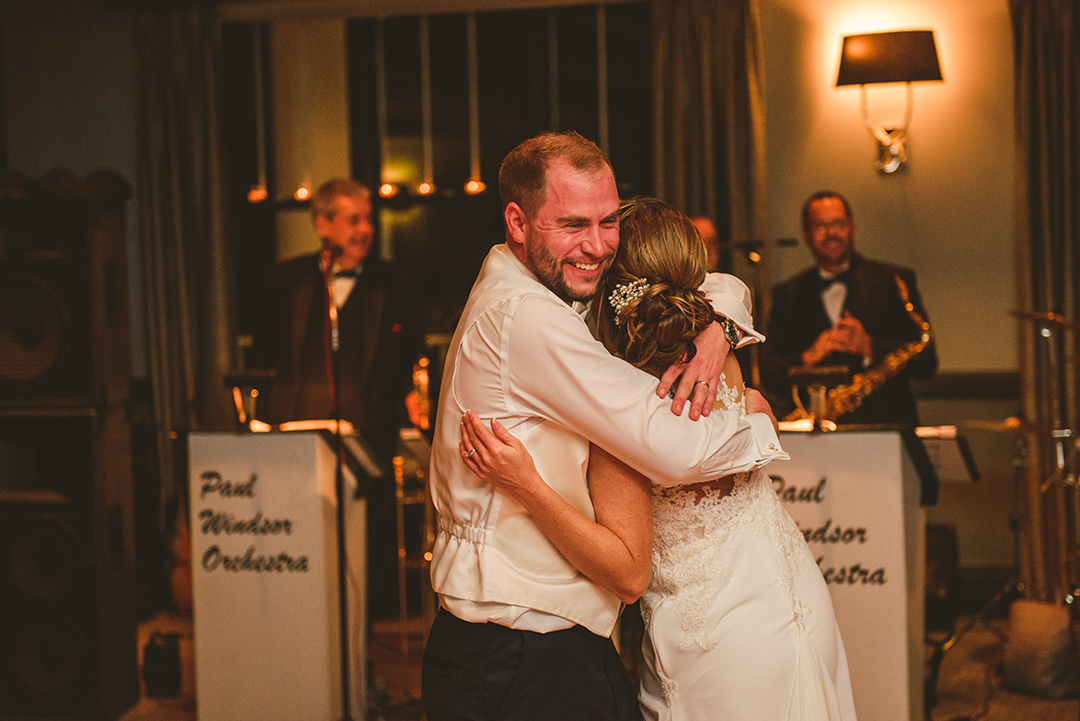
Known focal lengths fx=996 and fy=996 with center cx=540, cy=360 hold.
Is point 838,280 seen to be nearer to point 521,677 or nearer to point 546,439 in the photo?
point 546,439

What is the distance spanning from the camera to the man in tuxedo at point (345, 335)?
4082mm

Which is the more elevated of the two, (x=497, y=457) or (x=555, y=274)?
(x=555, y=274)

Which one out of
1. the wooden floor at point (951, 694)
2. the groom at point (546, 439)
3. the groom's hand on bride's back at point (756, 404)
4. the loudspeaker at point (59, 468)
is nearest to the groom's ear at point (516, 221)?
the groom at point (546, 439)

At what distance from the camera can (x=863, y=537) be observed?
3033 millimetres

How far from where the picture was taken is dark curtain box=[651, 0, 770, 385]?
5.02m

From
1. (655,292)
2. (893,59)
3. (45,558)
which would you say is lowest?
(45,558)

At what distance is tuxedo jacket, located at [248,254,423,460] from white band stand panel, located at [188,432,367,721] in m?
0.85

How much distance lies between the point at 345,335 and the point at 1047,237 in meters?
3.28

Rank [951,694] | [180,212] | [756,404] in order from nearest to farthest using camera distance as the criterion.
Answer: [756,404] → [951,694] → [180,212]

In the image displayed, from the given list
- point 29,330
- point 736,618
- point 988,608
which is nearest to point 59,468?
point 29,330

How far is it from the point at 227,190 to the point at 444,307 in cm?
136

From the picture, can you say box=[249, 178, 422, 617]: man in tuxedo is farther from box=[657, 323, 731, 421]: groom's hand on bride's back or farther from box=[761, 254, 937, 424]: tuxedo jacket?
box=[657, 323, 731, 421]: groom's hand on bride's back

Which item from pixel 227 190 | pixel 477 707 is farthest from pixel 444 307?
pixel 477 707

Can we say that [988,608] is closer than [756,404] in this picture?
No
